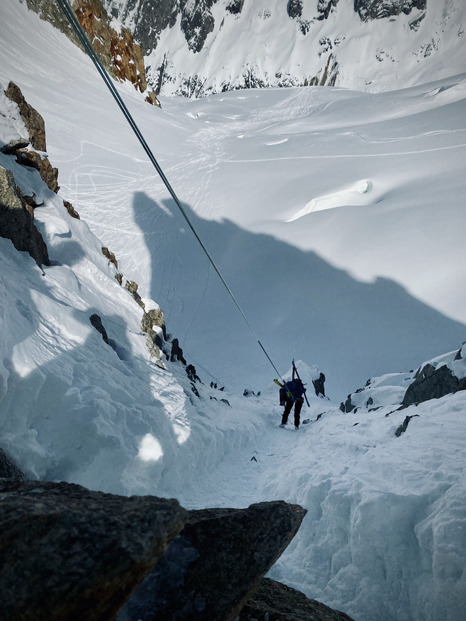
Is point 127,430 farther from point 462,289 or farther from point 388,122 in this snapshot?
point 388,122

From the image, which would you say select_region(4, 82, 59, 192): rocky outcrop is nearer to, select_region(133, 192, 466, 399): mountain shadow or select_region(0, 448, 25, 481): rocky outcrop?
select_region(0, 448, 25, 481): rocky outcrop

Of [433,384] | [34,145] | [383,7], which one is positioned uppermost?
[383,7]

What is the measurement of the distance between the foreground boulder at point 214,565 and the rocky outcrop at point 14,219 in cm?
452

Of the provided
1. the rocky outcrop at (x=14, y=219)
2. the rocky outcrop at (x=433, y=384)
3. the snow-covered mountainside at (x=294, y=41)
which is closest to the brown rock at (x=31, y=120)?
the rocky outcrop at (x=14, y=219)

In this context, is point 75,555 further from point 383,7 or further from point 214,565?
point 383,7

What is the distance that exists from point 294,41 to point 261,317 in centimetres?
9675

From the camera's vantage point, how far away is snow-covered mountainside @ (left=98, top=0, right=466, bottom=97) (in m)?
73.9

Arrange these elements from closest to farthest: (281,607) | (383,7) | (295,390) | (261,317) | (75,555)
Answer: (75,555)
(281,607)
(295,390)
(261,317)
(383,7)

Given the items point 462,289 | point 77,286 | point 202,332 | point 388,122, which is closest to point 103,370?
point 77,286

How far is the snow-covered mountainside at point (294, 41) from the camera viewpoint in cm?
7388

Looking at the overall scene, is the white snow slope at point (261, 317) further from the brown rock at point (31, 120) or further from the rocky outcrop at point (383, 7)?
the rocky outcrop at point (383, 7)

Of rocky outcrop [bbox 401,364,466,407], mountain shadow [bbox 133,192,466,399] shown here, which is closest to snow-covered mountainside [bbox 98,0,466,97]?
mountain shadow [bbox 133,192,466,399]

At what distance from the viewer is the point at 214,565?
1599mm

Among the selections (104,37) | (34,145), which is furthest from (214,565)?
(104,37)
